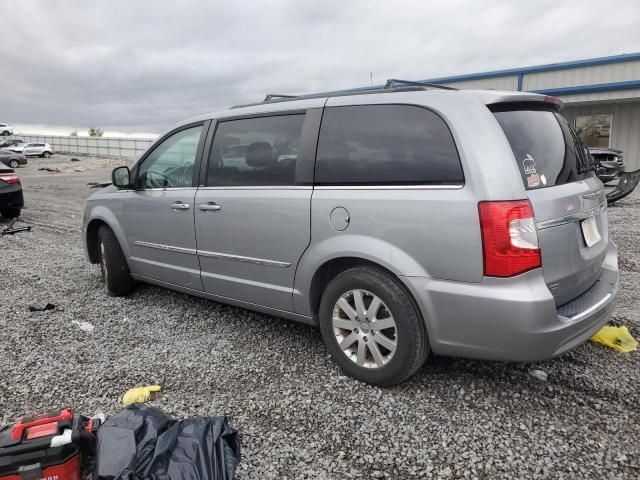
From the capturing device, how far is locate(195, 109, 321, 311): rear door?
3328 millimetres

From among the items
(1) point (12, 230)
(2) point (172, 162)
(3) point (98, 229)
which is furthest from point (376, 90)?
(1) point (12, 230)

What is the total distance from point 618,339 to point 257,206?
9.10ft

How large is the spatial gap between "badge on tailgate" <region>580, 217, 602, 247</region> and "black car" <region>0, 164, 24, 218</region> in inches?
416

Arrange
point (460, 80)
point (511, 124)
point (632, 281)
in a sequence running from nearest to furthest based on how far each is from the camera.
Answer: point (511, 124) → point (632, 281) → point (460, 80)

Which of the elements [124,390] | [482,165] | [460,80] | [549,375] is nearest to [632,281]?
[549,375]

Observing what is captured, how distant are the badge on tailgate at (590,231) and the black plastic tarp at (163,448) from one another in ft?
7.34

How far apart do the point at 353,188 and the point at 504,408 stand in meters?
1.55

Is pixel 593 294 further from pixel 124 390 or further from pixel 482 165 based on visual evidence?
pixel 124 390

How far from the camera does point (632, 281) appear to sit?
5.22 m

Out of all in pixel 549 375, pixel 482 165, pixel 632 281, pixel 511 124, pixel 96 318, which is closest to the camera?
pixel 482 165

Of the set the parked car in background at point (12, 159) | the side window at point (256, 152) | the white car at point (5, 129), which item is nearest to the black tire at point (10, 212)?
the side window at point (256, 152)

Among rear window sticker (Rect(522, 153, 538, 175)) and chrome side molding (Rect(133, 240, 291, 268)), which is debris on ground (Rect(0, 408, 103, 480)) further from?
rear window sticker (Rect(522, 153, 538, 175))

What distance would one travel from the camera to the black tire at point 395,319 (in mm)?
2848

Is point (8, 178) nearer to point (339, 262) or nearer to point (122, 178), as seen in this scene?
point (122, 178)
